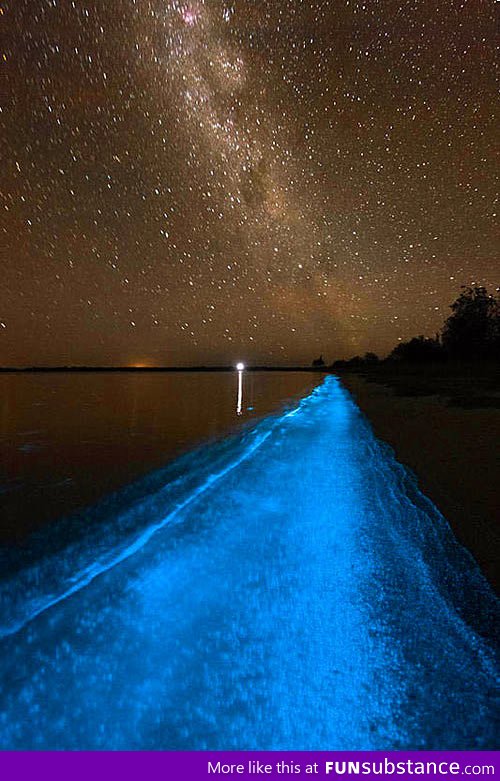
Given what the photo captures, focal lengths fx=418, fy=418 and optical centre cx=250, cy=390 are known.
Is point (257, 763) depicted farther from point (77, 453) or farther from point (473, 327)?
point (473, 327)

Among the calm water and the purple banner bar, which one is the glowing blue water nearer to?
the purple banner bar

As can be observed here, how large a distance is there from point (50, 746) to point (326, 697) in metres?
1.51

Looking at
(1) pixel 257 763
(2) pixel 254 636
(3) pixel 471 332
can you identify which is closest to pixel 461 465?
(2) pixel 254 636

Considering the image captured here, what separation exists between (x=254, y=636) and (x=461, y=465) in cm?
651

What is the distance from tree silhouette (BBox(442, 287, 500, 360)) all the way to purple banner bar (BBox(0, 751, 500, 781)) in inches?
3010

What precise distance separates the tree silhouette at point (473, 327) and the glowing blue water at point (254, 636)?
74356mm

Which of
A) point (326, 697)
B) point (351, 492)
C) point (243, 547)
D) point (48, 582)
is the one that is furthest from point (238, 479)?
point (326, 697)

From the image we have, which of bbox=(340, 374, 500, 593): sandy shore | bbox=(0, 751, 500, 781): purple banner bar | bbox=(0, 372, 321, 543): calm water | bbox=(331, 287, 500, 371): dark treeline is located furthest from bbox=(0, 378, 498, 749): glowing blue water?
bbox=(331, 287, 500, 371): dark treeline

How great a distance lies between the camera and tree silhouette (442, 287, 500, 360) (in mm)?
72438

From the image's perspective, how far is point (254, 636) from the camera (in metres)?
3.10

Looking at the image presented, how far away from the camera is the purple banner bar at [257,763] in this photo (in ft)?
7.02

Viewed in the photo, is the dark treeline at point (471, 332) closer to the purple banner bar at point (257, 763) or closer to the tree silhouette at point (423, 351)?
the tree silhouette at point (423, 351)

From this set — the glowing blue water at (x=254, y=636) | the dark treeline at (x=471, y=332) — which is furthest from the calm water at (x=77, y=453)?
the dark treeline at (x=471, y=332)

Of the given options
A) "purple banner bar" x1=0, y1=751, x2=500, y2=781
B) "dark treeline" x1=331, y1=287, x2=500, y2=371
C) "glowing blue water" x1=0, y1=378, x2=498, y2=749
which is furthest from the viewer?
"dark treeline" x1=331, y1=287, x2=500, y2=371
